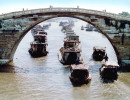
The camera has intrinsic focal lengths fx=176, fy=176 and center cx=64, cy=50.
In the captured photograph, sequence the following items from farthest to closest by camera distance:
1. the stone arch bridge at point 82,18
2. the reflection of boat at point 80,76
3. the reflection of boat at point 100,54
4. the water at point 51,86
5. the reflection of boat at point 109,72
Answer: the reflection of boat at point 100,54 < the stone arch bridge at point 82,18 < the reflection of boat at point 109,72 < the reflection of boat at point 80,76 < the water at point 51,86

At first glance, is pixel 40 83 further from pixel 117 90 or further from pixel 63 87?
pixel 117 90

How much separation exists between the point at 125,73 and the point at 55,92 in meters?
10.3

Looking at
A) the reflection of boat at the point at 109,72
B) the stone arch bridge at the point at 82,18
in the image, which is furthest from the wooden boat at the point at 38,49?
the reflection of boat at the point at 109,72

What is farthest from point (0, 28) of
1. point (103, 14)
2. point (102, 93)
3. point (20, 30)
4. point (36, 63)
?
point (102, 93)

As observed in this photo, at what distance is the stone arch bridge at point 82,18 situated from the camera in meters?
24.0

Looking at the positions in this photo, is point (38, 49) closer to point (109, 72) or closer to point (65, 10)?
point (65, 10)

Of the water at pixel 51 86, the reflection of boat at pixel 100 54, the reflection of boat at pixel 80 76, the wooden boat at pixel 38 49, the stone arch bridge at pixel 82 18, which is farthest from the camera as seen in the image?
the wooden boat at pixel 38 49

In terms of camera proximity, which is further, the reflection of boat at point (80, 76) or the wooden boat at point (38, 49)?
the wooden boat at point (38, 49)

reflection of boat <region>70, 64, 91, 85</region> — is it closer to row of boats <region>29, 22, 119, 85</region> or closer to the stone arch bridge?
row of boats <region>29, 22, 119, 85</region>

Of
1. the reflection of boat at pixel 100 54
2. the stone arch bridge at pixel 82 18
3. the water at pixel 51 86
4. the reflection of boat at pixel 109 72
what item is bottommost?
the water at pixel 51 86

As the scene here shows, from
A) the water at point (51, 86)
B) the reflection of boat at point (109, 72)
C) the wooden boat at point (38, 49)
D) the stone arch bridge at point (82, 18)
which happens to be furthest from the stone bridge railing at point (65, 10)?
the wooden boat at point (38, 49)

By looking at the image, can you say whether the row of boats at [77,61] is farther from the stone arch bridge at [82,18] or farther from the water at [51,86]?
the stone arch bridge at [82,18]

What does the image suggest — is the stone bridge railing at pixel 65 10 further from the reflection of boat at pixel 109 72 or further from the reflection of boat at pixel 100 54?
the reflection of boat at pixel 100 54

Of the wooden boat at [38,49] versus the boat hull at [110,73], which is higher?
the wooden boat at [38,49]
